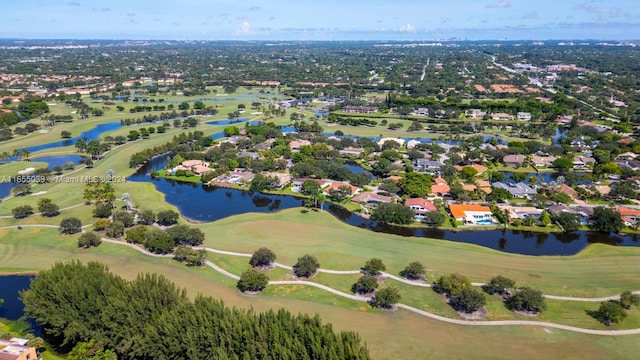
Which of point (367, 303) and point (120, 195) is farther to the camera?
point (120, 195)

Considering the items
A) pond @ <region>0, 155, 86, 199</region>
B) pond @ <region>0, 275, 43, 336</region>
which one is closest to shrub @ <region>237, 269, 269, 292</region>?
pond @ <region>0, 275, 43, 336</region>

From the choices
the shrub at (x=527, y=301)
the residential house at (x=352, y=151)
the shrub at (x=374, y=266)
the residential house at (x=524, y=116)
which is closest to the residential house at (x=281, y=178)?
the residential house at (x=352, y=151)

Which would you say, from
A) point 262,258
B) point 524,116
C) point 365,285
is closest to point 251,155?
point 262,258

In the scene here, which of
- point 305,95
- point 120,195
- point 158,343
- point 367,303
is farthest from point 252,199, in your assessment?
point 305,95

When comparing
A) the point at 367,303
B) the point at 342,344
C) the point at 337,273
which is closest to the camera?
the point at 342,344

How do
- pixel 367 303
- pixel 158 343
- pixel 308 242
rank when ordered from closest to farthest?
pixel 158 343, pixel 367 303, pixel 308 242

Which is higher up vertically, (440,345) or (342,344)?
(342,344)

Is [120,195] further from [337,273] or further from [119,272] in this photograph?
[337,273]
